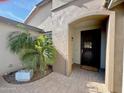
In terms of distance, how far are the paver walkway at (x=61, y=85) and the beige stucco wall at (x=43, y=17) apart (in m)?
5.07

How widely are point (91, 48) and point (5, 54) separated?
5990 mm

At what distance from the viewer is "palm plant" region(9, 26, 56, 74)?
6703 mm

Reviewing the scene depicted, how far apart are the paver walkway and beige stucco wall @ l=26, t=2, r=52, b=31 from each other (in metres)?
5.07

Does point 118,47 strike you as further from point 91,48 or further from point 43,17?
point 43,17

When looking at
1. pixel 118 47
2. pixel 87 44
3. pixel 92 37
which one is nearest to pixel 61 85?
pixel 118 47

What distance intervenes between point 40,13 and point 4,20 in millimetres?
5415

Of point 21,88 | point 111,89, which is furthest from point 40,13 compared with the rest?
point 111,89

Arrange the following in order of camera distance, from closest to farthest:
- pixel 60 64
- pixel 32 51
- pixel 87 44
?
pixel 32 51, pixel 60 64, pixel 87 44

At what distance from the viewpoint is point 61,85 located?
5.91m

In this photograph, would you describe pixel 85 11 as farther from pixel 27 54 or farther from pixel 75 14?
pixel 27 54

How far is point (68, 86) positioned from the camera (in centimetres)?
579

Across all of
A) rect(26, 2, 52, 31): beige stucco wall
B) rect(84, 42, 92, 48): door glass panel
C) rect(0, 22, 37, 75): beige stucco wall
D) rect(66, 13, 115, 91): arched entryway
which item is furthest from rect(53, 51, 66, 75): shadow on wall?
rect(26, 2, 52, 31): beige stucco wall

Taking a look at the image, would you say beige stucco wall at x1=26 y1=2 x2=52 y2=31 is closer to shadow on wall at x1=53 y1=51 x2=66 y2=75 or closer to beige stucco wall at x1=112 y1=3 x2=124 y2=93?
shadow on wall at x1=53 y1=51 x2=66 y2=75

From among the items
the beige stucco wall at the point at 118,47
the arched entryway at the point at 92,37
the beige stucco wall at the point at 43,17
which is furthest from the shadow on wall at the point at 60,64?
the beige stucco wall at the point at 43,17
